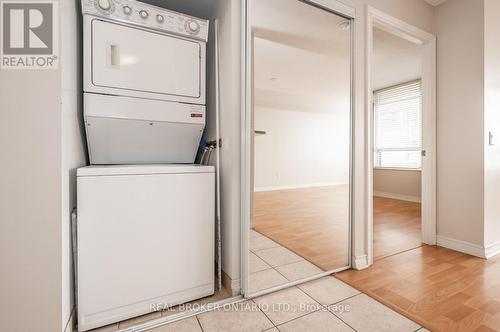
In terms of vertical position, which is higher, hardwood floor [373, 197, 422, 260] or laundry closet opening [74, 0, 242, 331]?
laundry closet opening [74, 0, 242, 331]

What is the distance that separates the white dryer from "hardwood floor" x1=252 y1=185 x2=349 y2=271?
0.83m

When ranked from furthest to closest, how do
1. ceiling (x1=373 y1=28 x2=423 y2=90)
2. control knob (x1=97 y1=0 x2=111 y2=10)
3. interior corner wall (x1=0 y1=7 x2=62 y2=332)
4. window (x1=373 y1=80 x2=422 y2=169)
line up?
window (x1=373 y1=80 x2=422 y2=169), ceiling (x1=373 y1=28 x2=423 y2=90), control knob (x1=97 y1=0 x2=111 y2=10), interior corner wall (x1=0 y1=7 x2=62 y2=332)

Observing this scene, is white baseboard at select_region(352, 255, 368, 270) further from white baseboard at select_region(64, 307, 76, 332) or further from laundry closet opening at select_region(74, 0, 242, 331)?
white baseboard at select_region(64, 307, 76, 332)

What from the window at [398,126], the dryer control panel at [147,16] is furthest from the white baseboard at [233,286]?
the window at [398,126]

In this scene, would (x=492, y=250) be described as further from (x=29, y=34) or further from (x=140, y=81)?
(x=29, y=34)

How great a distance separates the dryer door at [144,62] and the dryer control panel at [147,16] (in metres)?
0.04

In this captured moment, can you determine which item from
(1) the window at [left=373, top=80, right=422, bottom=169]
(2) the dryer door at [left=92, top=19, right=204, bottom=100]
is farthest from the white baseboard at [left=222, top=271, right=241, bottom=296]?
(1) the window at [left=373, top=80, right=422, bottom=169]

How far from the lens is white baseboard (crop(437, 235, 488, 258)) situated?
76.5 inches

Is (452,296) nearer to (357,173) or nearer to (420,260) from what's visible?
(420,260)

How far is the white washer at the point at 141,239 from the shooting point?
42.9 inches

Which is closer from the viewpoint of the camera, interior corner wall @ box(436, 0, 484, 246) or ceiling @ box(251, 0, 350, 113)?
ceiling @ box(251, 0, 350, 113)

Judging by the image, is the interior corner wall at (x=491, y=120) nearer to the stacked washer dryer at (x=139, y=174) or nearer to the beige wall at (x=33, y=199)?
the stacked washer dryer at (x=139, y=174)

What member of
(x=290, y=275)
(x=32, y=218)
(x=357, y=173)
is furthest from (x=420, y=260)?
(x=32, y=218)

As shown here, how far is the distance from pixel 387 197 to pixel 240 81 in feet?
14.9
